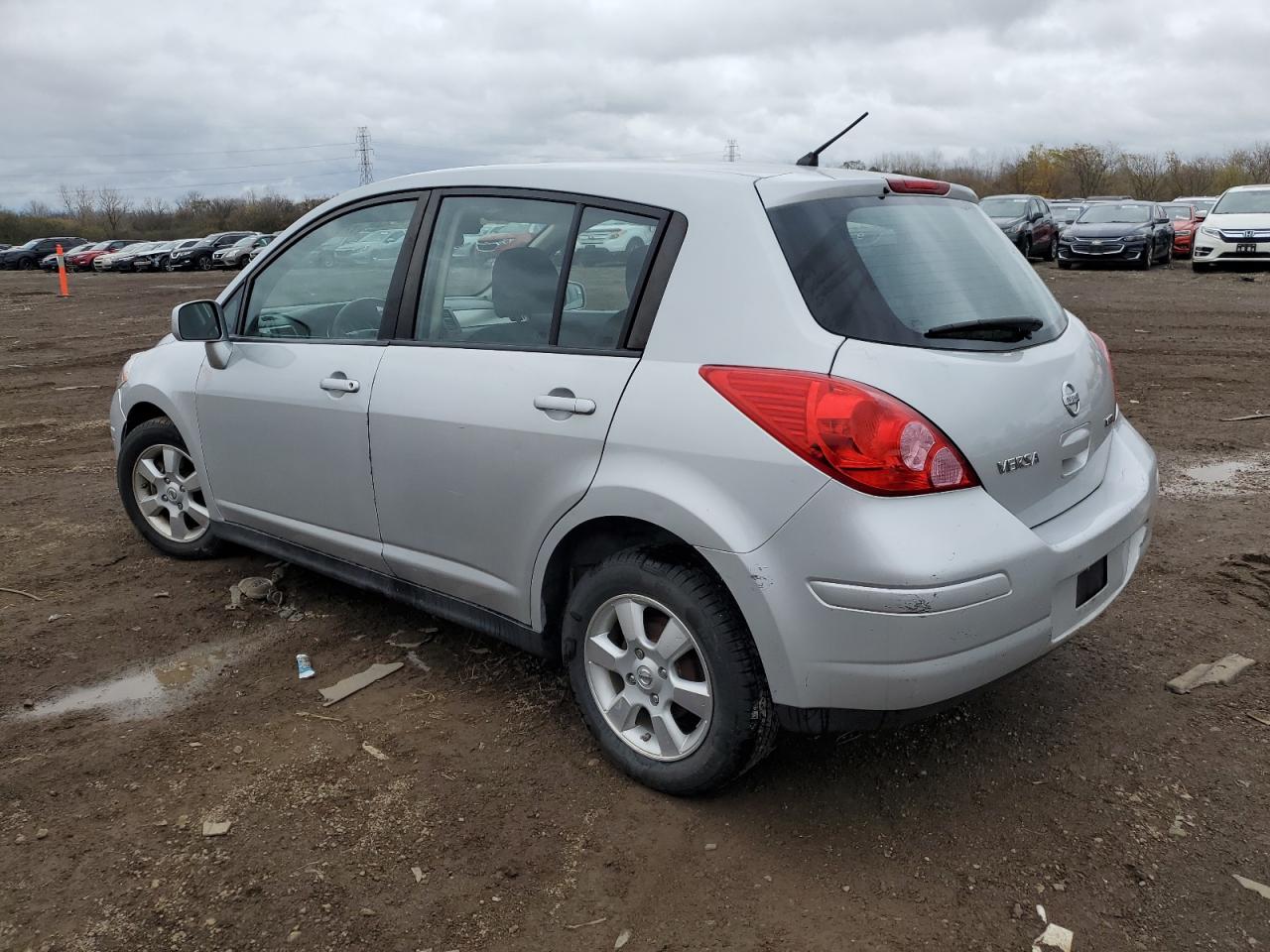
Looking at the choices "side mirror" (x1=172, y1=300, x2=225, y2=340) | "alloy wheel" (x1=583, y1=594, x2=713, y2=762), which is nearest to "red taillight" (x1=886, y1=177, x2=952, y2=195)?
"alloy wheel" (x1=583, y1=594, x2=713, y2=762)

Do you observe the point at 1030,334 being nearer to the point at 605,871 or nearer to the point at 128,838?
the point at 605,871

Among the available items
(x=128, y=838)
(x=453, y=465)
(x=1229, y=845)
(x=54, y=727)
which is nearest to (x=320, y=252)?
(x=453, y=465)

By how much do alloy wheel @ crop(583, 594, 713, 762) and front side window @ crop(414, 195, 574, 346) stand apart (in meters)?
0.87

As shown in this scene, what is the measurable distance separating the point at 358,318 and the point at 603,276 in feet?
3.69

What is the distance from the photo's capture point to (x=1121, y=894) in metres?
2.51

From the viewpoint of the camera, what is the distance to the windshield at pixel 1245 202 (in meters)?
20.3

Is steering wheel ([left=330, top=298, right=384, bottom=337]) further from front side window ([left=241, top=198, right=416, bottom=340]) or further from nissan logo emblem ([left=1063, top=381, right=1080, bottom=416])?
nissan logo emblem ([left=1063, top=381, right=1080, bottom=416])

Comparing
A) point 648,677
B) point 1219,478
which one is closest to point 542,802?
point 648,677

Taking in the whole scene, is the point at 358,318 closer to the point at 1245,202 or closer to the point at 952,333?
the point at 952,333

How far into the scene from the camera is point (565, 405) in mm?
2936

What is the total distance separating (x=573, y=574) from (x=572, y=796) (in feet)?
2.12

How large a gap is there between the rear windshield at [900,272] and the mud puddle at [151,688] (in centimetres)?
260

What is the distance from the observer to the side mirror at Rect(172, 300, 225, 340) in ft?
13.5

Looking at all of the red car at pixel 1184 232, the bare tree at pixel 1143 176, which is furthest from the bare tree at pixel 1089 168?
the red car at pixel 1184 232
